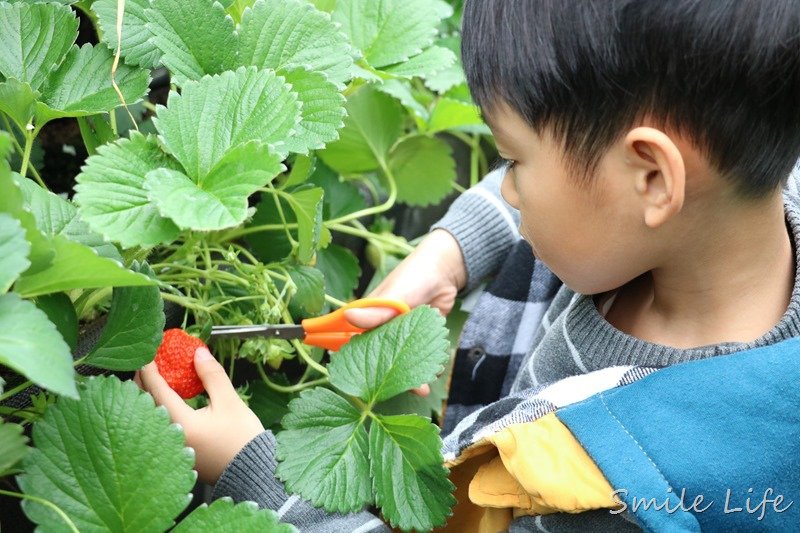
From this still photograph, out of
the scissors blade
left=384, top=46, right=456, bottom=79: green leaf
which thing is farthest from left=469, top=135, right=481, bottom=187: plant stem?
the scissors blade

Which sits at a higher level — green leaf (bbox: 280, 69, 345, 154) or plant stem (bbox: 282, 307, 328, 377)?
green leaf (bbox: 280, 69, 345, 154)

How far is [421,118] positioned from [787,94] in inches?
16.9

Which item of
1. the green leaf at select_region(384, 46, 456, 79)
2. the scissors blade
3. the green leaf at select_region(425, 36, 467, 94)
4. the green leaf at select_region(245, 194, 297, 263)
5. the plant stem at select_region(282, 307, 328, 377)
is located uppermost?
the green leaf at select_region(384, 46, 456, 79)

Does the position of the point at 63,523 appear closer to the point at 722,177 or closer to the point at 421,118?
the point at 722,177

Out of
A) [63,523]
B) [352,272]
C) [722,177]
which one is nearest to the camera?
[63,523]

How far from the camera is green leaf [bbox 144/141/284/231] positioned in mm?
488

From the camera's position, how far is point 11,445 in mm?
440

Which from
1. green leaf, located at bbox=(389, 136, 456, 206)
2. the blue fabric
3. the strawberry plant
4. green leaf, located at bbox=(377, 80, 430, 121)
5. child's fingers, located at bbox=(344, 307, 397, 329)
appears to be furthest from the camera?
green leaf, located at bbox=(389, 136, 456, 206)

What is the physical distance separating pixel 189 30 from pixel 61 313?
20 centimetres

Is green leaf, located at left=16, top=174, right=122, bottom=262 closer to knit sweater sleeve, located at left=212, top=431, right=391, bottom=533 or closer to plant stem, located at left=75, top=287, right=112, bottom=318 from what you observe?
plant stem, located at left=75, top=287, right=112, bottom=318

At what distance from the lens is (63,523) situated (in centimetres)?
46

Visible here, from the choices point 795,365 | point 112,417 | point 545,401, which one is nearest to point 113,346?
point 112,417

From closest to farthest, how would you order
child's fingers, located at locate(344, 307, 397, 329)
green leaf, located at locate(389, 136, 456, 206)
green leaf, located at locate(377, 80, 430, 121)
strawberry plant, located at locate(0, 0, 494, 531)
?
strawberry plant, located at locate(0, 0, 494, 531) < child's fingers, located at locate(344, 307, 397, 329) < green leaf, located at locate(377, 80, 430, 121) < green leaf, located at locate(389, 136, 456, 206)

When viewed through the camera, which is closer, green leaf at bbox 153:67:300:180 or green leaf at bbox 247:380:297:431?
green leaf at bbox 153:67:300:180
